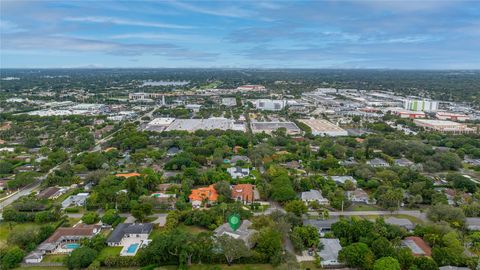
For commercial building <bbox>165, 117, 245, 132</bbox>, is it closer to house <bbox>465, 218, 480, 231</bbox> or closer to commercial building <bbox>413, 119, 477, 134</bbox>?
commercial building <bbox>413, 119, 477, 134</bbox>

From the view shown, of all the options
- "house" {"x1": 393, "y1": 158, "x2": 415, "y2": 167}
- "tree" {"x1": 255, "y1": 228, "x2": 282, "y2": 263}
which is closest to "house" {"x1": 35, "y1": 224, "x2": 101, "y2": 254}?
"tree" {"x1": 255, "y1": 228, "x2": 282, "y2": 263}

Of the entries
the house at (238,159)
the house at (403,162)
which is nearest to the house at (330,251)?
the house at (238,159)

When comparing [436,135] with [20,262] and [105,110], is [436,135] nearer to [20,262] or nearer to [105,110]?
[20,262]

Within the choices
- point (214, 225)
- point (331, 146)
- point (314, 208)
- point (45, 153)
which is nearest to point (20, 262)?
point (214, 225)

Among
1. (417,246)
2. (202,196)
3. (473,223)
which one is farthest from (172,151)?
(473,223)

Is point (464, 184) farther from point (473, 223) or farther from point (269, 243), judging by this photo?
point (269, 243)
